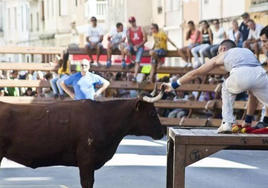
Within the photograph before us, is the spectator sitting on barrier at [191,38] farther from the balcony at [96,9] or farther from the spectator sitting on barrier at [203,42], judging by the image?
the balcony at [96,9]

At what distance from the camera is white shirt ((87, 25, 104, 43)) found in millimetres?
23938

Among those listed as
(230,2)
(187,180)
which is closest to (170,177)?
(187,180)

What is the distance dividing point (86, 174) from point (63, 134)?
56cm

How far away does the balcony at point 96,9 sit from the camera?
53.2 metres

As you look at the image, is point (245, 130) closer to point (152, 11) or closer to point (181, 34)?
point (181, 34)

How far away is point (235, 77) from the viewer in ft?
31.4

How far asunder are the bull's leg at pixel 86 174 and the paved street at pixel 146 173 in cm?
213

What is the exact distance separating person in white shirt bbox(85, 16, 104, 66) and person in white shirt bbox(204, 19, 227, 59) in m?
3.24

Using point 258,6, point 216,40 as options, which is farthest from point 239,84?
point 258,6

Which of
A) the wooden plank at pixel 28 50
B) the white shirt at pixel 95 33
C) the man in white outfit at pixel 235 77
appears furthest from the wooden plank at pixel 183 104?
the man in white outfit at pixel 235 77

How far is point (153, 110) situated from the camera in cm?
1059

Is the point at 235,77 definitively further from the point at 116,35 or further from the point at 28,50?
the point at 28,50

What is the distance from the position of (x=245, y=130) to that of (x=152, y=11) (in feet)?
119

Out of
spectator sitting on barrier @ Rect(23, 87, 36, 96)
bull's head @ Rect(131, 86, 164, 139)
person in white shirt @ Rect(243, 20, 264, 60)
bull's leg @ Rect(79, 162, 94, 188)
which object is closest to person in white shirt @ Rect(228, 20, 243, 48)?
person in white shirt @ Rect(243, 20, 264, 60)
